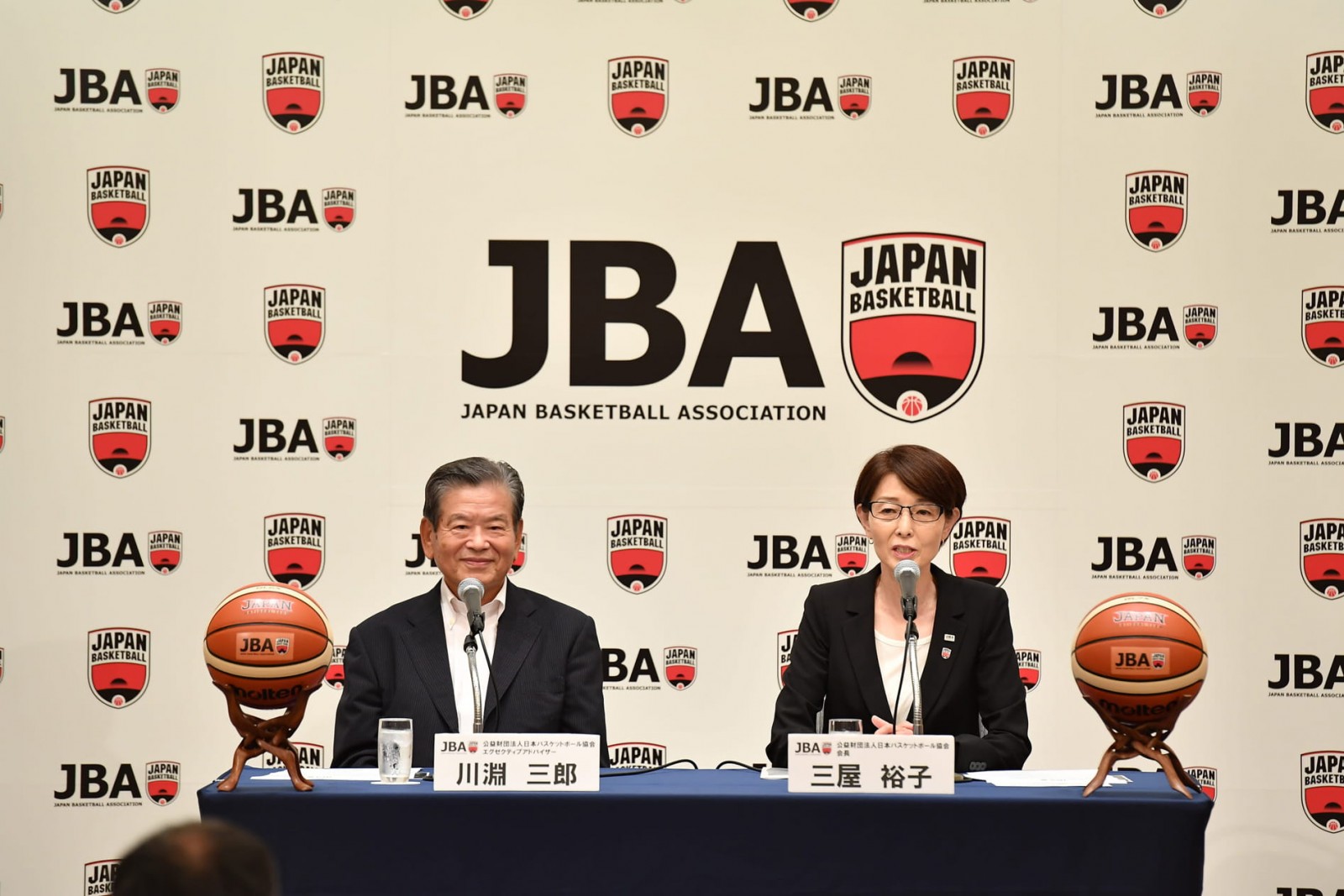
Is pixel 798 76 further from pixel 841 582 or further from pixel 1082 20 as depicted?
pixel 841 582

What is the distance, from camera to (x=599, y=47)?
4551mm

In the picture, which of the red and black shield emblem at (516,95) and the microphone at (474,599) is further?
the red and black shield emblem at (516,95)

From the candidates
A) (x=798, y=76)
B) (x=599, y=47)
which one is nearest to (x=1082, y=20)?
(x=798, y=76)

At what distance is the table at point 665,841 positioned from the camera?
100 inches

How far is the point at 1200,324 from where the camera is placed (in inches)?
179

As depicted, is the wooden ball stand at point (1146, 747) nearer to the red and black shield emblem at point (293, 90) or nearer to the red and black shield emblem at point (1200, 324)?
the red and black shield emblem at point (1200, 324)

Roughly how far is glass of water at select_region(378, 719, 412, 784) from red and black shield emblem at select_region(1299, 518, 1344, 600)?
339 centimetres

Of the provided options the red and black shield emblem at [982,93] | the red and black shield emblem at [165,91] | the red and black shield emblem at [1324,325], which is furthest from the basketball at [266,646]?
the red and black shield emblem at [1324,325]

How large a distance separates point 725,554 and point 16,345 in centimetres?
267

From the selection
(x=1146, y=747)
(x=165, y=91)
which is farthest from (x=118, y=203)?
(x=1146, y=747)

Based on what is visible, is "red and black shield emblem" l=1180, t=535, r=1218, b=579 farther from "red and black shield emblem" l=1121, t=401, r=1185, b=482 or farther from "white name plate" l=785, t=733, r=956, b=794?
"white name plate" l=785, t=733, r=956, b=794

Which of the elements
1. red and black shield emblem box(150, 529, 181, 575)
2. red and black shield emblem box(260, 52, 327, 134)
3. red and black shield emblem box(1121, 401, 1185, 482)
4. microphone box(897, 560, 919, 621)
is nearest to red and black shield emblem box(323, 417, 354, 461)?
red and black shield emblem box(150, 529, 181, 575)

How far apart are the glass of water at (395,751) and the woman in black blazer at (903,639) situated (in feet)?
3.29

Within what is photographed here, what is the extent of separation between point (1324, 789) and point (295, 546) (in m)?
3.79
